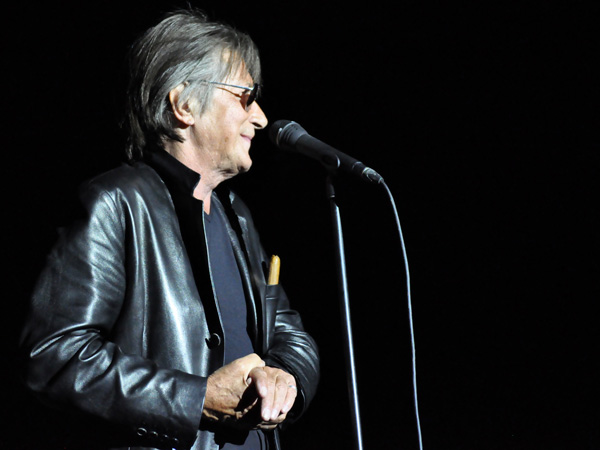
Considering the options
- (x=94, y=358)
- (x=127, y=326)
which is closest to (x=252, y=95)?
(x=127, y=326)

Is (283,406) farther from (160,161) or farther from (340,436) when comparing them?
(340,436)

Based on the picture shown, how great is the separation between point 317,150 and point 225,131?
0.33 m

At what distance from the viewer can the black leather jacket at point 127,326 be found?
1.32m

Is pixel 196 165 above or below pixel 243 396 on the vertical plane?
above

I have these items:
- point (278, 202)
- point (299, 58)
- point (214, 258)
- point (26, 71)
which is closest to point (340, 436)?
point (278, 202)

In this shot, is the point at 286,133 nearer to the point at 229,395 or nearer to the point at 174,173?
the point at 174,173

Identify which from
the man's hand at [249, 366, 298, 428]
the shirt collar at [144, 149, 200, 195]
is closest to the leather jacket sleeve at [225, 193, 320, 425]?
the man's hand at [249, 366, 298, 428]

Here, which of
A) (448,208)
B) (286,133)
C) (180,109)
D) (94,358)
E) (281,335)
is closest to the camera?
(94,358)

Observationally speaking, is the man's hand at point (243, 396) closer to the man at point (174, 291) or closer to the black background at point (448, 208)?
the man at point (174, 291)

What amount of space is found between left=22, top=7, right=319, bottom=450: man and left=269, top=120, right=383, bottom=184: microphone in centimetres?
19

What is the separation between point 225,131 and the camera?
1.70 m

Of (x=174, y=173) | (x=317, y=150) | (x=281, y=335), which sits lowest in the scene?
(x=281, y=335)

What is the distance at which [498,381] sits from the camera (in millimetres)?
2793

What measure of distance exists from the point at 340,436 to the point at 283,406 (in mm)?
1468
